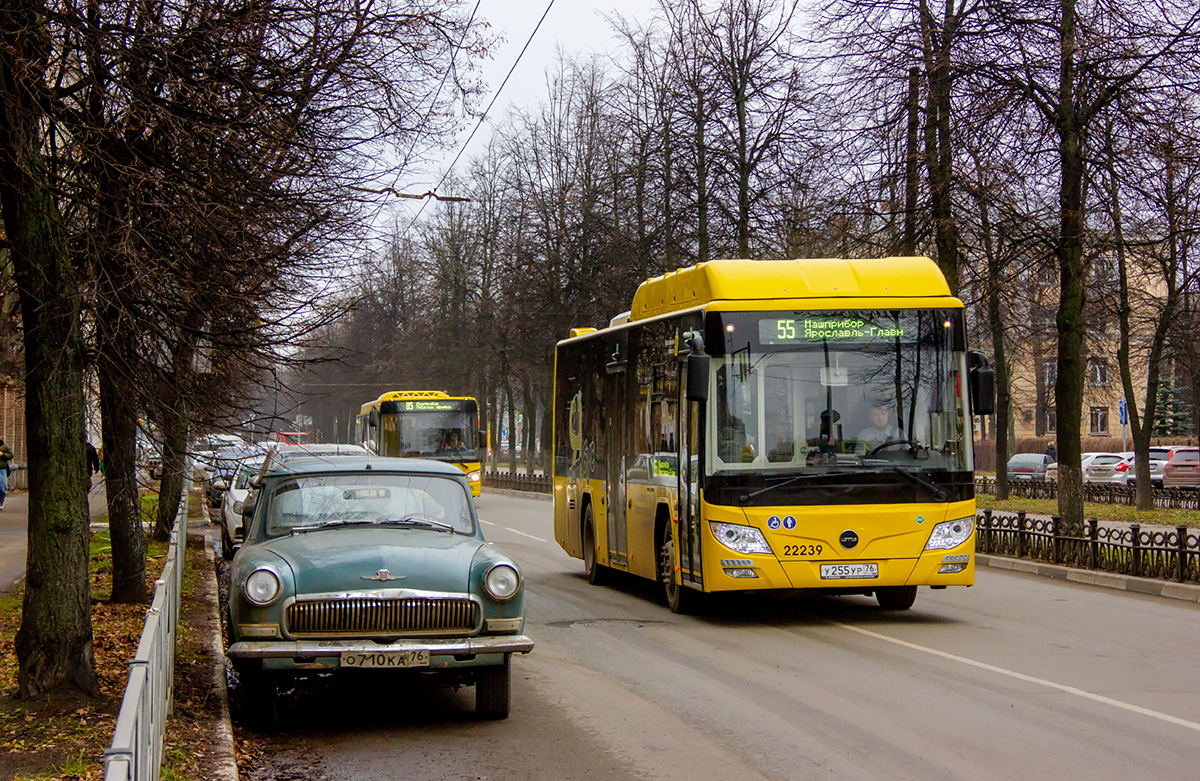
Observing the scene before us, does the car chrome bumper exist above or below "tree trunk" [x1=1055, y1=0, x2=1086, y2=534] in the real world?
below

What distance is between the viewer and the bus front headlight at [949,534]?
12398 mm

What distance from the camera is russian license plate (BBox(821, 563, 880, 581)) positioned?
12242 mm

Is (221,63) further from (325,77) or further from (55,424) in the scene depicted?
(55,424)

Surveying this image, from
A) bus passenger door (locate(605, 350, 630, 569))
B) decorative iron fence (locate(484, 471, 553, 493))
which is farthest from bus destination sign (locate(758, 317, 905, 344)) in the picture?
decorative iron fence (locate(484, 471, 553, 493))

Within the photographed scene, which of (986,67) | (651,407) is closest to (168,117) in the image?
(651,407)

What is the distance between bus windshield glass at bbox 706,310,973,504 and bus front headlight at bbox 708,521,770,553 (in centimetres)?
27

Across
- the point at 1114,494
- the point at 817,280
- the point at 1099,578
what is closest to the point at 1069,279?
the point at 1099,578

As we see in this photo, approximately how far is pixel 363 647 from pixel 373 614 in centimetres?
21

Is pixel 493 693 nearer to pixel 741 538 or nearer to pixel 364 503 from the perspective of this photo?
pixel 364 503

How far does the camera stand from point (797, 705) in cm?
863

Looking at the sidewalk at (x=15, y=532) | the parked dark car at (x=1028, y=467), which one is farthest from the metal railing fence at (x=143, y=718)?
the parked dark car at (x=1028, y=467)

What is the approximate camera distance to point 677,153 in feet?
108

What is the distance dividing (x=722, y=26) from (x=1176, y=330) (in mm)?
13548

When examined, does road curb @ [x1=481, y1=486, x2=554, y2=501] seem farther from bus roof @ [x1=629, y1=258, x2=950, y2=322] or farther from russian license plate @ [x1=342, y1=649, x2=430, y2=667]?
russian license plate @ [x1=342, y1=649, x2=430, y2=667]
